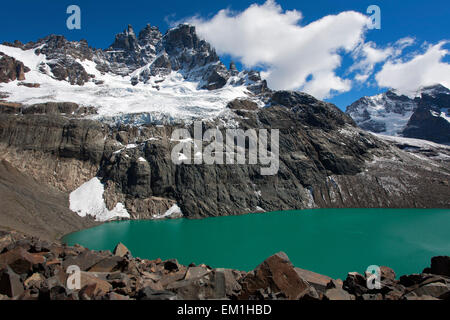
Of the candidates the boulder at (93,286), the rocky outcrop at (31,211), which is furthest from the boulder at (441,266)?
the rocky outcrop at (31,211)

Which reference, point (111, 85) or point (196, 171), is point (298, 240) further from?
Result: point (111, 85)

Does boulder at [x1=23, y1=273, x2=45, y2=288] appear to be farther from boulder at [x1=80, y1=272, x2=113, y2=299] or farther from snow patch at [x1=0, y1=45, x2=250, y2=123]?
snow patch at [x1=0, y1=45, x2=250, y2=123]

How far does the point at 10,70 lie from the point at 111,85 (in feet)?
163

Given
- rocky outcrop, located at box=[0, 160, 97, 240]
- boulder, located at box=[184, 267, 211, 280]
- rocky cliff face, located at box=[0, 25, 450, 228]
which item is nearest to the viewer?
boulder, located at box=[184, 267, 211, 280]

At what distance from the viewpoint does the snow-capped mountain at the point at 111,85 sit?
102 metres

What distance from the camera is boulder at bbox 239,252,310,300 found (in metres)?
7.11

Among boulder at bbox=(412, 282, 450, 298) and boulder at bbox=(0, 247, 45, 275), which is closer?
boulder at bbox=(412, 282, 450, 298)

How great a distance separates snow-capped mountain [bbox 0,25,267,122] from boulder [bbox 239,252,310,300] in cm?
9069

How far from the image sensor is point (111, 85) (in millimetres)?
164750

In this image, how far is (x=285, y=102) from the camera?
361 feet

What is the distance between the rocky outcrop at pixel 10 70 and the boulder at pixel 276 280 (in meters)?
163

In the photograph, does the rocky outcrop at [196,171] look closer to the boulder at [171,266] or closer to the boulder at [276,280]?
the boulder at [171,266]

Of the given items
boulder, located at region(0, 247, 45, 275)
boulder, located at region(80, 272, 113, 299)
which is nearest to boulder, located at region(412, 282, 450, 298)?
boulder, located at region(80, 272, 113, 299)
